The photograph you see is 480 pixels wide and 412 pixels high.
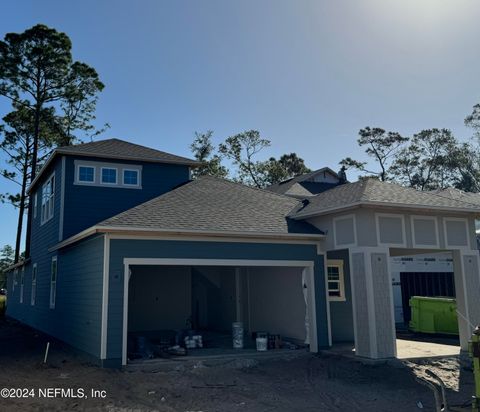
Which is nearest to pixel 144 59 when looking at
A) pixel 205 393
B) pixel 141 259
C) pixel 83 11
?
pixel 83 11

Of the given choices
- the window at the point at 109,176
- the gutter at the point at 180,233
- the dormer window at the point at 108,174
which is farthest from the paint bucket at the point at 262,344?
the window at the point at 109,176

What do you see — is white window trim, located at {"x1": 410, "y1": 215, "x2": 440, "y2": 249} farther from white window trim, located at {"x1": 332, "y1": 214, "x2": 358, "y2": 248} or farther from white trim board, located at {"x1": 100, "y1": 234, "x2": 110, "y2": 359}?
white trim board, located at {"x1": 100, "y1": 234, "x2": 110, "y2": 359}

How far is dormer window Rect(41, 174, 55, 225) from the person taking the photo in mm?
16766

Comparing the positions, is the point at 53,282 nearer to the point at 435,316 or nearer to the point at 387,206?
the point at 387,206

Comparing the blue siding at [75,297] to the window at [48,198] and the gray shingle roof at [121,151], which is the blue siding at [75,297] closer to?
the window at [48,198]

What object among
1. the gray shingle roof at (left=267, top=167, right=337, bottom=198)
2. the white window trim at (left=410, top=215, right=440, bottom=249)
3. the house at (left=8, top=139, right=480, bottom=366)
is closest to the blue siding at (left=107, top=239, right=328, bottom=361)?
the house at (left=8, top=139, right=480, bottom=366)

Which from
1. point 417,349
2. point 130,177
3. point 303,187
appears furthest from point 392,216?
point 303,187

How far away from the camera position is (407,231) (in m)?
12.3

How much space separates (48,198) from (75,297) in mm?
5626

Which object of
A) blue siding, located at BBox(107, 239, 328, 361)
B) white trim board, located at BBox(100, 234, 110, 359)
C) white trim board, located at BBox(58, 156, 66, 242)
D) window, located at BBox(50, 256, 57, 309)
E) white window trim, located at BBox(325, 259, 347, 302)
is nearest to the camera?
white trim board, located at BBox(100, 234, 110, 359)

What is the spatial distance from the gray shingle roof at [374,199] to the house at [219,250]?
0.05 meters

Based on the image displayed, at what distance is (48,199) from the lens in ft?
57.4

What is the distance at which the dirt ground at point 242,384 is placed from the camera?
25.7ft

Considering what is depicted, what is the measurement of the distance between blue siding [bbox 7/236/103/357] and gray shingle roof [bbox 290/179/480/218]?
586 cm
